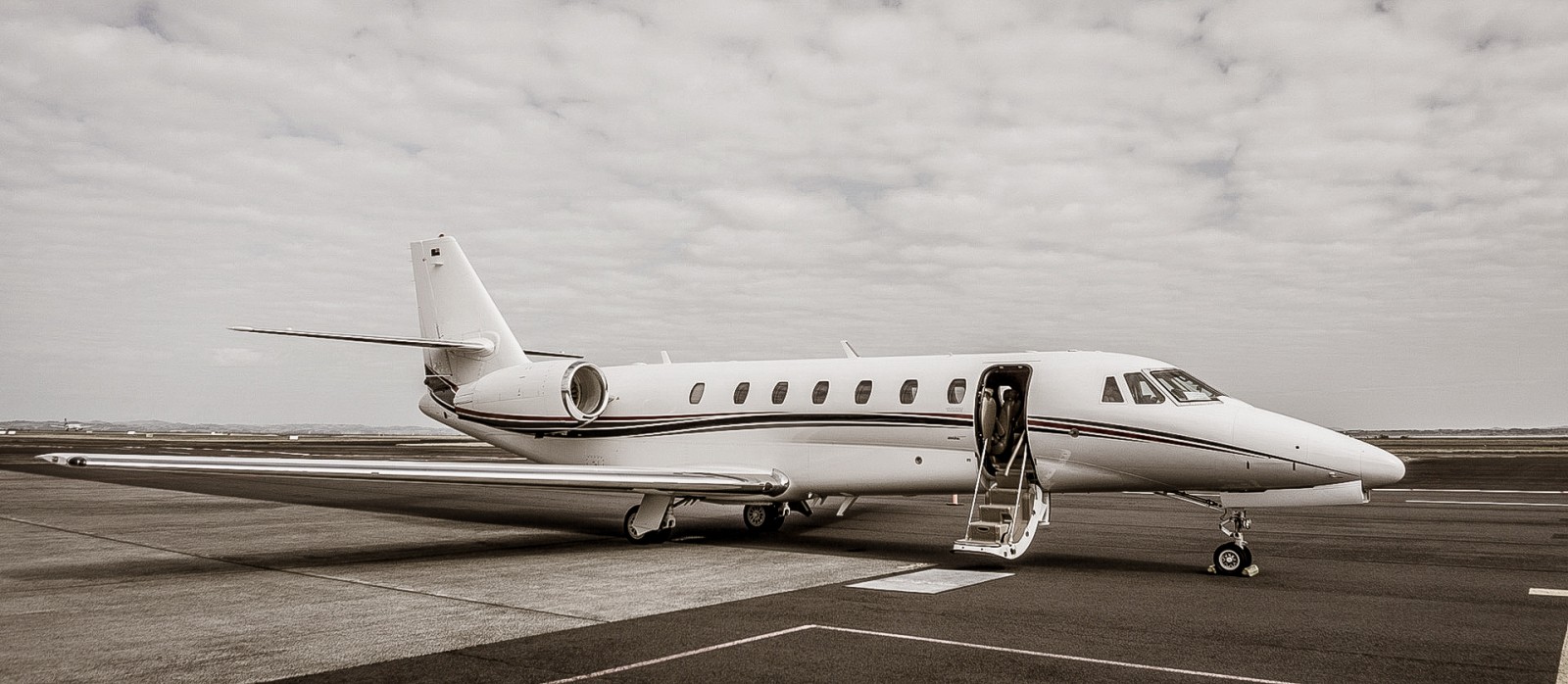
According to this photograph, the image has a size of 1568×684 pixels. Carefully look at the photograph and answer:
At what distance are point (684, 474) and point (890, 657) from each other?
25.6ft

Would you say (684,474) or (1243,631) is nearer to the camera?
(1243,631)

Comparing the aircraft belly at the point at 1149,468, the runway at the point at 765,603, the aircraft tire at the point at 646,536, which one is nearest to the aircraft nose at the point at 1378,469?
the aircraft belly at the point at 1149,468

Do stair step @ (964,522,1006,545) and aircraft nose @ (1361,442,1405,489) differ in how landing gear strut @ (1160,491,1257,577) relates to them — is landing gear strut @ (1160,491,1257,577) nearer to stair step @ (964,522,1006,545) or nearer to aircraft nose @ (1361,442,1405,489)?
aircraft nose @ (1361,442,1405,489)

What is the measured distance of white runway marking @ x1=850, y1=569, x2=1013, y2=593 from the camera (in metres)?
10.6

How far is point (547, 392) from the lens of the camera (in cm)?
1764

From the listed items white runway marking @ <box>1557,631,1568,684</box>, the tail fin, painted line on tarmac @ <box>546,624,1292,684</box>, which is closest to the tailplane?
the tail fin

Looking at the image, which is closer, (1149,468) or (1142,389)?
(1149,468)

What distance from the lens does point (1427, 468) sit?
37906 millimetres

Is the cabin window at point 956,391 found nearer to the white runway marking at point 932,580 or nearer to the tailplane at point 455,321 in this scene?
the white runway marking at point 932,580

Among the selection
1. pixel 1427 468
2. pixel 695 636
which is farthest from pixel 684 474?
pixel 1427 468

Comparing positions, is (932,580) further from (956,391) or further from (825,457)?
(825,457)

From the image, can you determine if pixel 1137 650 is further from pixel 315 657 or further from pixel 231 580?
pixel 231 580

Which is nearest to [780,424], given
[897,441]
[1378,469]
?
[897,441]

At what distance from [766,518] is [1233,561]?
26.6 feet
